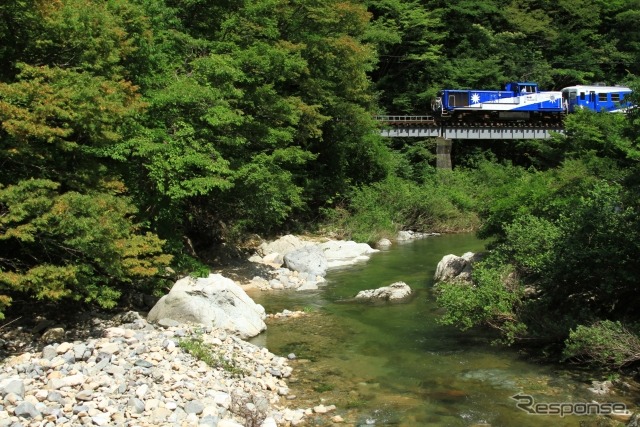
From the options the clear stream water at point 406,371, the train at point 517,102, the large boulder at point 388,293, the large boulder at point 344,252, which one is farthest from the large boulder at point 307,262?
the train at point 517,102

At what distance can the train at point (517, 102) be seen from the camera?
3875 cm

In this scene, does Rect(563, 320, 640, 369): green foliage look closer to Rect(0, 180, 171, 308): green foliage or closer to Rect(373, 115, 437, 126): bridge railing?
Rect(0, 180, 171, 308): green foliage

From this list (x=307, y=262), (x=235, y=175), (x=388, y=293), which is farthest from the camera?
(x=307, y=262)

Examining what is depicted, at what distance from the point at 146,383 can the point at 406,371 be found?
4281 millimetres

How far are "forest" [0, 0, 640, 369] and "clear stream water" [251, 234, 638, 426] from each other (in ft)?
2.45

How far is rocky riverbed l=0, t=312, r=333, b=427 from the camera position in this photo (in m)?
7.33

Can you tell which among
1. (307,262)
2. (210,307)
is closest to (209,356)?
(210,307)

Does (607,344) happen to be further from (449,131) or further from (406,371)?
(449,131)

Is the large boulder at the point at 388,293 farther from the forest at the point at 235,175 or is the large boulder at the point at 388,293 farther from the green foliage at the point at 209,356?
the green foliage at the point at 209,356

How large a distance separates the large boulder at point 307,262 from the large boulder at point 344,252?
1026 millimetres

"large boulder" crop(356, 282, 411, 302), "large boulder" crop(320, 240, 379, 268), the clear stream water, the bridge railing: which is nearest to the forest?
the clear stream water

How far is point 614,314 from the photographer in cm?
1020

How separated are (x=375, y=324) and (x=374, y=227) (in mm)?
13613

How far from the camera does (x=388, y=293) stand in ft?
49.1
